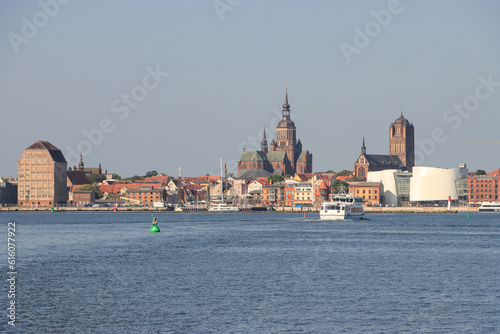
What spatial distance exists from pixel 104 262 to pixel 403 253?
68.2 ft

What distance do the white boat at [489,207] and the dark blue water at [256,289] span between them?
13003 cm

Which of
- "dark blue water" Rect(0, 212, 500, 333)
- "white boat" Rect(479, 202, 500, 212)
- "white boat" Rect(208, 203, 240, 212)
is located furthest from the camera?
"white boat" Rect(208, 203, 240, 212)

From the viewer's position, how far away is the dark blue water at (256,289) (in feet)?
92.9

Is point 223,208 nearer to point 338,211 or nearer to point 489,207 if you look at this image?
point 489,207

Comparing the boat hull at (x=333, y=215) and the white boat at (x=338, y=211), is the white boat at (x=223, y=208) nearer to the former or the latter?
the white boat at (x=338, y=211)

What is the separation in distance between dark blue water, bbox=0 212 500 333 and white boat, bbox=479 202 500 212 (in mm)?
130034

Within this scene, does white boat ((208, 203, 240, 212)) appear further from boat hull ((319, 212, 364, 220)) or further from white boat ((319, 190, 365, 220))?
boat hull ((319, 212, 364, 220))

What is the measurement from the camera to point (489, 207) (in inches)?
7367

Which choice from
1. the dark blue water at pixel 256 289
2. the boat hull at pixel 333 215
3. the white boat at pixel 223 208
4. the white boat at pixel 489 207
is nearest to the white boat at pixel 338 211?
the boat hull at pixel 333 215

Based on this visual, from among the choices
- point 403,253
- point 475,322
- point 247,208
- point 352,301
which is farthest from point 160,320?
point 247,208

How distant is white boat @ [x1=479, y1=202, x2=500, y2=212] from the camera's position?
185500mm

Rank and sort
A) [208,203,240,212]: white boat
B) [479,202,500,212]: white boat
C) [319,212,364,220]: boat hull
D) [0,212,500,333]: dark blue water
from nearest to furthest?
[0,212,500,333]: dark blue water → [319,212,364,220]: boat hull → [479,202,500,212]: white boat → [208,203,240,212]: white boat

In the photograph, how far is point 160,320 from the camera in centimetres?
2884

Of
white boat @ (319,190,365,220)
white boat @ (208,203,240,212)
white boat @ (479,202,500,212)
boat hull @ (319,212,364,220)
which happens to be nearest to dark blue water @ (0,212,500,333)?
boat hull @ (319,212,364,220)
